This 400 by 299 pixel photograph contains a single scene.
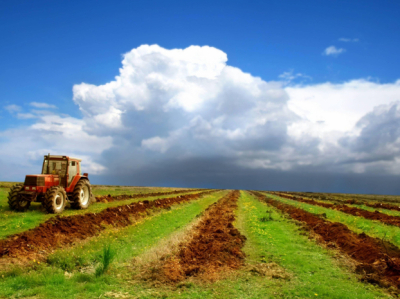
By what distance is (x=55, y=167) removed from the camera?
67.2 feet

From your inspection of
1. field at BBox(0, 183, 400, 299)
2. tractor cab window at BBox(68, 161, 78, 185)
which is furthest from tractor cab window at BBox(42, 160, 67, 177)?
field at BBox(0, 183, 400, 299)

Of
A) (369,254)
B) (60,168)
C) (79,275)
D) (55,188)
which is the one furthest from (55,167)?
(369,254)

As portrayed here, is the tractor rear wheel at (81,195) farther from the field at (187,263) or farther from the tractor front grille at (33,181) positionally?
the field at (187,263)

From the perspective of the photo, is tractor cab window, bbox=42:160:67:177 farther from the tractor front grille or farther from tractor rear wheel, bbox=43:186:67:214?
tractor rear wheel, bbox=43:186:67:214

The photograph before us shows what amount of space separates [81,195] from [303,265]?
16557 mm

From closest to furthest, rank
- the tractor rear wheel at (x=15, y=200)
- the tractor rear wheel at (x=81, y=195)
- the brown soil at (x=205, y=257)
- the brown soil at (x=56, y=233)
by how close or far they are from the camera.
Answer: the brown soil at (x=205, y=257) < the brown soil at (x=56, y=233) < the tractor rear wheel at (x=15, y=200) < the tractor rear wheel at (x=81, y=195)

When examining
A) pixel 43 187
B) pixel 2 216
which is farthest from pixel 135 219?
pixel 2 216

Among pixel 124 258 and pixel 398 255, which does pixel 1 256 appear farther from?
pixel 398 255

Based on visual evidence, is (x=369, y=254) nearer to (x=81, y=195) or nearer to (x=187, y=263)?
(x=187, y=263)

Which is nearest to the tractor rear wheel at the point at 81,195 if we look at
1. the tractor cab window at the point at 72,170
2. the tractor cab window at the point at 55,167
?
the tractor cab window at the point at 72,170

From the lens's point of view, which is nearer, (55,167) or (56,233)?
(56,233)

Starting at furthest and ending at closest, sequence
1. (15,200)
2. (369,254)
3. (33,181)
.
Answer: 1. (33,181)
2. (15,200)
3. (369,254)

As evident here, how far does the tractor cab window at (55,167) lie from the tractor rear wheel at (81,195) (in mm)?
1358

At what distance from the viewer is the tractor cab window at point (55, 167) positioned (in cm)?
2031
